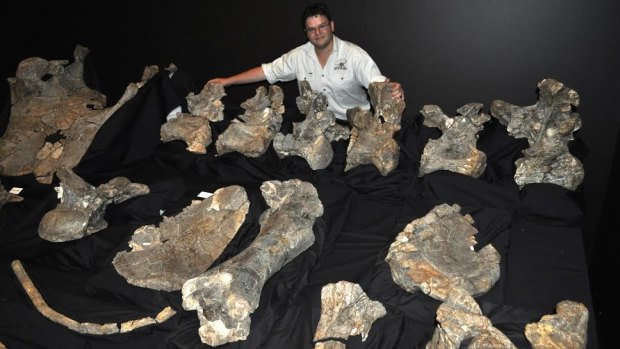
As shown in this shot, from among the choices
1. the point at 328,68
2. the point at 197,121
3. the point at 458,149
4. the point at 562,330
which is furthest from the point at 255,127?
the point at 562,330

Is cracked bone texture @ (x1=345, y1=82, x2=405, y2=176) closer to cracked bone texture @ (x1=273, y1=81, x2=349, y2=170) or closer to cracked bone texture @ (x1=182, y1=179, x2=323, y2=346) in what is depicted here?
cracked bone texture @ (x1=273, y1=81, x2=349, y2=170)

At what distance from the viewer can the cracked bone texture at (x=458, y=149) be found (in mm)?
3826

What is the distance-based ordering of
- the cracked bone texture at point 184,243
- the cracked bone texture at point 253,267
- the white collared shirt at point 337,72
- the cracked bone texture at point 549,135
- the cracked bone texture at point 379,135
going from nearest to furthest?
the cracked bone texture at point 253,267 < the cracked bone texture at point 184,243 < the cracked bone texture at point 549,135 < the cracked bone texture at point 379,135 < the white collared shirt at point 337,72

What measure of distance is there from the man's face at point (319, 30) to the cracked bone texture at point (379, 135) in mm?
656

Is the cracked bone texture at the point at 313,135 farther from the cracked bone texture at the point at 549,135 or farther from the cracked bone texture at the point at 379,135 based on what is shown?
the cracked bone texture at the point at 549,135

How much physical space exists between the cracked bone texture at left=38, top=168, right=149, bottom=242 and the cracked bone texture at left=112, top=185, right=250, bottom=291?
49 centimetres

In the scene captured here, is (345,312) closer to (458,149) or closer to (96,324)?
(96,324)

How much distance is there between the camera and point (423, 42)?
5.02m

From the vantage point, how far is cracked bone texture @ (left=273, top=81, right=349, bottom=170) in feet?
13.5

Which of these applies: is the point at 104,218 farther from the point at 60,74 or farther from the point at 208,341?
the point at 60,74

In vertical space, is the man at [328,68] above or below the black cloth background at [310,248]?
above

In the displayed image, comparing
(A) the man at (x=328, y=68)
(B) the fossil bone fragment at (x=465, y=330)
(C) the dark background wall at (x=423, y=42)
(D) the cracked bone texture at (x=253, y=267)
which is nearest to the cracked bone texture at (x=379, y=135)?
(A) the man at (x=328, y=68)

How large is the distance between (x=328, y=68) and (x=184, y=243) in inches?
89.0

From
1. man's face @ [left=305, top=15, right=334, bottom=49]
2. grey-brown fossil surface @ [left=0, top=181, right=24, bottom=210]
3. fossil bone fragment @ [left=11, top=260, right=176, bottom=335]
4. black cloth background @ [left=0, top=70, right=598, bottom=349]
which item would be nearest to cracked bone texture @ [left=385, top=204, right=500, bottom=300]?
black cloth background @ [left=0, top=70, right=598, bottom=349]
